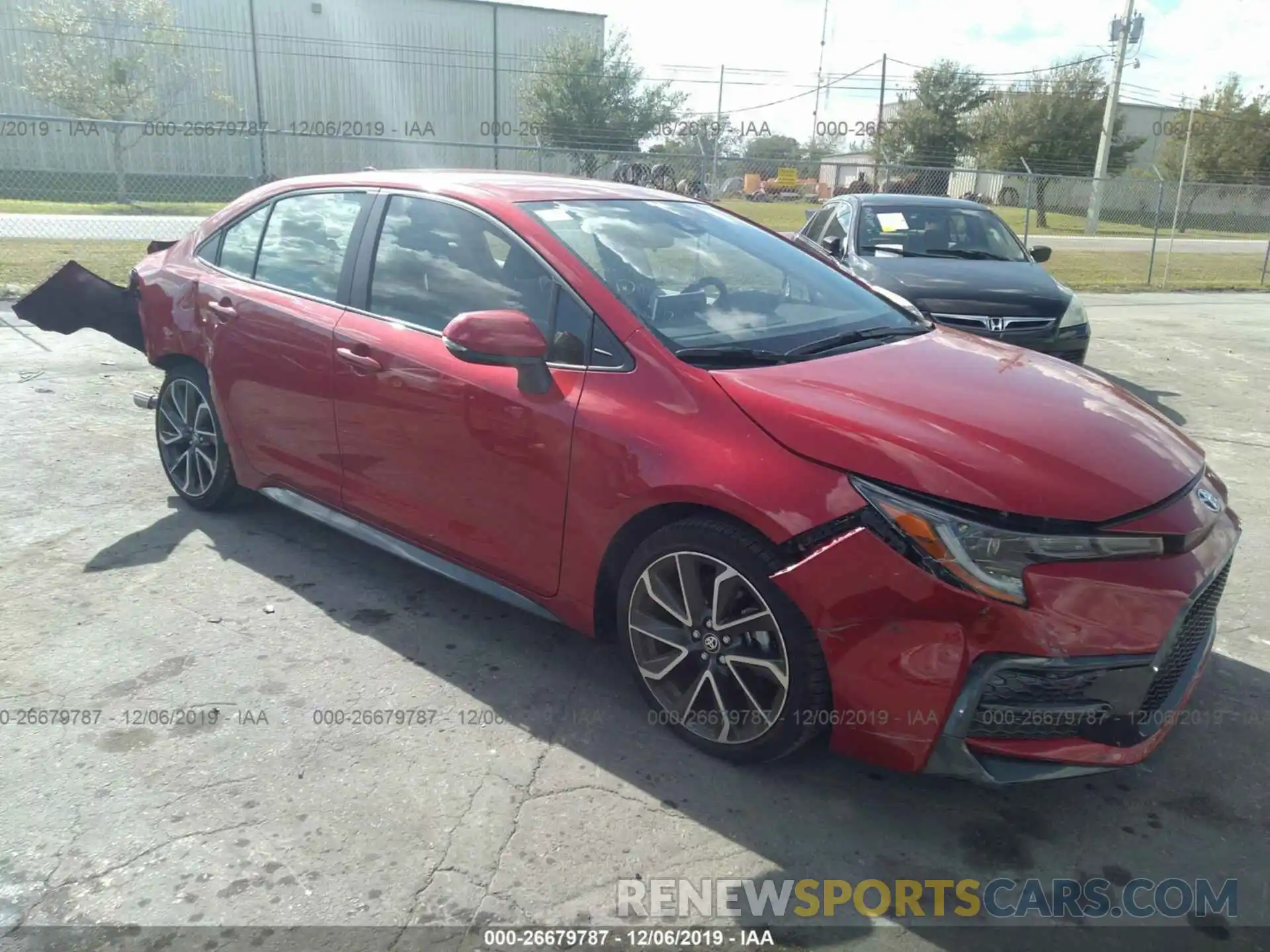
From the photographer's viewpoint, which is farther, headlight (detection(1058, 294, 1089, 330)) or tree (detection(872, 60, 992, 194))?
tree (detection(872, 60, 992, 194))

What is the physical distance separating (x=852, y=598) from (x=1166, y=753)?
1.41 meters

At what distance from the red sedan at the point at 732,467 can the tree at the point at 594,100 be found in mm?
32968

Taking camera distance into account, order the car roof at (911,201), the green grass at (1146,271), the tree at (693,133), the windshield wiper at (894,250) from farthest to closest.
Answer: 1. the tree at (693,133)
2. the green grass at (1146,271)
3. the car roof at (911,201)
4. the windshield wiper at (894,250)

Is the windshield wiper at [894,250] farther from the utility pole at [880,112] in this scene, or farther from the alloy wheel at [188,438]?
the utility pole at [880,112]

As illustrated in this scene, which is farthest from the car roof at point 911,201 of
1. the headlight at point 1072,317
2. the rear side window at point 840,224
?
the headlight at point 1072,317

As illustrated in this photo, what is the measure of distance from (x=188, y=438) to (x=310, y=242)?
1345 mm

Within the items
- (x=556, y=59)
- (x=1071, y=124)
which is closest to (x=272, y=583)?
(x=556, y=59)

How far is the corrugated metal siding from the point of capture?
34.2 metres

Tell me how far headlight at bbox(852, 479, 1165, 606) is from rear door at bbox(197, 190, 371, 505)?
2411 mm

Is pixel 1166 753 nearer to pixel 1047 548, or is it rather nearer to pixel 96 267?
pixel 1047 548

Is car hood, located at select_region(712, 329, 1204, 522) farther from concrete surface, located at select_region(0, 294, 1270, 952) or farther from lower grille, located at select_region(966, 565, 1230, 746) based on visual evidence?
concrete surface, located at select_region(0, 294, 1270, 952)

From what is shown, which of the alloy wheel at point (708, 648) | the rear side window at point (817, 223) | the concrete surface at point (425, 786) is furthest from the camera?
the rear side window at point (817, 223)

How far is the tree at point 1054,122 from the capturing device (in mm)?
40531

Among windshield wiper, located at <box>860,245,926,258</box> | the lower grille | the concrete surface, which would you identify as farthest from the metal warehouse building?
the lower grille
